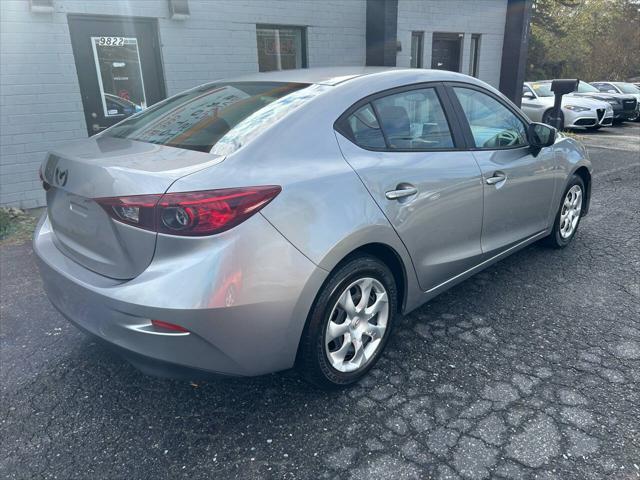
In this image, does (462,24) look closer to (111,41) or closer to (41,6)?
(111,41)

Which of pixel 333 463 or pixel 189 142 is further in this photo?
pixel 189 142

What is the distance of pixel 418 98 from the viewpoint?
302 centimetres

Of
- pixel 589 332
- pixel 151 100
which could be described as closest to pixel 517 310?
pixel 589 332

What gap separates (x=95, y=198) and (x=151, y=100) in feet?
17.3

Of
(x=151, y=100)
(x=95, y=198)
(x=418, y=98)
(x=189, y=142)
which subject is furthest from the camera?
(x=151, y=100)

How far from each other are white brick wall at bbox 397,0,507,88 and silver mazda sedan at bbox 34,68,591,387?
714 cm

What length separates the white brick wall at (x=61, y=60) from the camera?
5930mm

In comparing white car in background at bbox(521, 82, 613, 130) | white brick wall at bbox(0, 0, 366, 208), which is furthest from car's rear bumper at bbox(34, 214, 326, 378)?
white car in background at bbox(521, 82, 613, 130)

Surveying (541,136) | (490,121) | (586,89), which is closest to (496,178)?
(490,121)

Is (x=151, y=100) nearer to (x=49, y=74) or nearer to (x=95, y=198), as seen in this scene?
(x=49, y=74)

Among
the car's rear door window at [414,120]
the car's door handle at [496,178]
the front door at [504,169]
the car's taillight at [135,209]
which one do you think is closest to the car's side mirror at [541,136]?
the front door at [504,169]

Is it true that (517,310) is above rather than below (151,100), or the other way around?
below

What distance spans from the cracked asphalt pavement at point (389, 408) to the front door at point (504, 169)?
0.54 m

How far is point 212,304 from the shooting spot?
201cm
